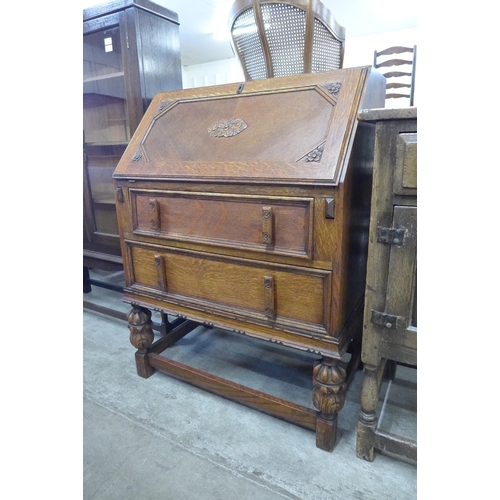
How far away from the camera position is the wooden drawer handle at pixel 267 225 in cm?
106

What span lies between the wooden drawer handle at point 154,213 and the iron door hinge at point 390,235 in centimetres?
79

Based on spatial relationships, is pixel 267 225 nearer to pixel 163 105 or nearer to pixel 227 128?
pixel 227 128

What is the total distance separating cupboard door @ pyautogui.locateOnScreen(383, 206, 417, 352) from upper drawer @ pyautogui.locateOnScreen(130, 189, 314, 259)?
240 millimetres

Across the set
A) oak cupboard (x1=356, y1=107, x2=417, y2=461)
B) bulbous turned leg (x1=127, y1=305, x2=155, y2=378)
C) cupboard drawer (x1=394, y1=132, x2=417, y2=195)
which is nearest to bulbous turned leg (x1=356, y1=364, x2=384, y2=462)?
oak cupboard (x1=356, y1=107, x2=417, y2=461)

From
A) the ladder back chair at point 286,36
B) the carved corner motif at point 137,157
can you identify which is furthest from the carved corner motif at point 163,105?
the ladder back chair at point 286,36

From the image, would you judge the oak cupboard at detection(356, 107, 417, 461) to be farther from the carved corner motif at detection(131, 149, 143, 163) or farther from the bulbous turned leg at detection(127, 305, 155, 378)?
the bulbous turned leg at detection(127, 305, 155, 378)

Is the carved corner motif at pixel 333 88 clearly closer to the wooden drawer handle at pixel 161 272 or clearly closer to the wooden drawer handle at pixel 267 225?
the wooden drawer handle at pixel 267 225

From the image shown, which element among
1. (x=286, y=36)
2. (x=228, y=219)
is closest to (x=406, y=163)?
(x=228, y=219)

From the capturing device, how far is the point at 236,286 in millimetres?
1220

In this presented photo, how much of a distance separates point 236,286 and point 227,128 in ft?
1.84

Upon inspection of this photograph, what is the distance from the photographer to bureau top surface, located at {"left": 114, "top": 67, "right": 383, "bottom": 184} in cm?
102
